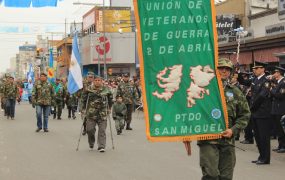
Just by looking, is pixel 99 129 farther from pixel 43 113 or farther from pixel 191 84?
pixel 191 84

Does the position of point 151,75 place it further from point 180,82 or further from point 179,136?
point 179,136

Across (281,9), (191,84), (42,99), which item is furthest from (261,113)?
(281,9)

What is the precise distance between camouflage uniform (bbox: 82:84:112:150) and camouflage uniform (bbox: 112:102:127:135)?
3465 mm

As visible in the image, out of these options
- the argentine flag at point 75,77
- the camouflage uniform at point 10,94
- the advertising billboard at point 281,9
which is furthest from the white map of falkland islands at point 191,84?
the camouflage uniform at point 10,94

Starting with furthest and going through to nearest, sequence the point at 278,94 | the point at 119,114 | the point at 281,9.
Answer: the point at 281,9 < the point at 119,114 < the point at 278,94

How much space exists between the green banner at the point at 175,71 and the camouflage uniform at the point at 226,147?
12.0 inches

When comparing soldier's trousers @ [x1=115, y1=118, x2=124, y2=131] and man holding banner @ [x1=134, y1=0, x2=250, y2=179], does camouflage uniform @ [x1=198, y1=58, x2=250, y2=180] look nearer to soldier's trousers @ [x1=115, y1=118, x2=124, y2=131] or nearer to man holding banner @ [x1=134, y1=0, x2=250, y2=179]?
man holding banner @ [x1=134, y1=0, x2=250, y2=179]

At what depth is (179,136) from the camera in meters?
5.54

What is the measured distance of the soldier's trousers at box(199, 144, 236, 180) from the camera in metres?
5.75

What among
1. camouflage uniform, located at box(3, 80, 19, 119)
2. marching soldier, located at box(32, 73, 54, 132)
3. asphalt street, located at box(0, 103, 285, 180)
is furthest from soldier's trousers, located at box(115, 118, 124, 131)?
camouflage uniform, located at box(3, 80, 19, 119)

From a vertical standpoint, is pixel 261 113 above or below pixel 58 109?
above

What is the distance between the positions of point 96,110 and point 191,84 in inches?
265

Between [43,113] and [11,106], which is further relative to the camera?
[11,106]

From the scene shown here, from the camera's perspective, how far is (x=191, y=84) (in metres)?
5.52
